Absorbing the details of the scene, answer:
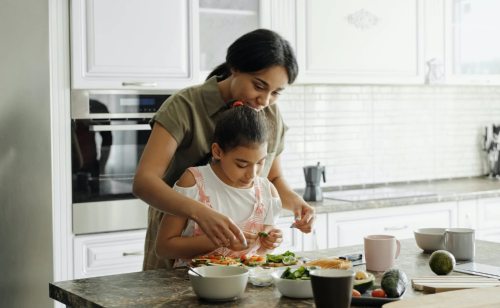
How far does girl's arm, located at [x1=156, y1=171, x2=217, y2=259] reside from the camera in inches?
74.5

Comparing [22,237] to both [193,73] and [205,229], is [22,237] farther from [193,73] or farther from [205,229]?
[205,229]

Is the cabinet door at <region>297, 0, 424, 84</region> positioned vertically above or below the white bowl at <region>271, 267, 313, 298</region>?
above

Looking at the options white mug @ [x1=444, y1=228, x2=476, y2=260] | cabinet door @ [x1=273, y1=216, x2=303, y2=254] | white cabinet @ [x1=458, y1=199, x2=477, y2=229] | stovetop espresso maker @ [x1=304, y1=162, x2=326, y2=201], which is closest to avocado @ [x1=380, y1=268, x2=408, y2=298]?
white mug @ [x1=444, y1=228, x2=476, y2=260]

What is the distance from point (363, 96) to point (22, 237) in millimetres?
2432

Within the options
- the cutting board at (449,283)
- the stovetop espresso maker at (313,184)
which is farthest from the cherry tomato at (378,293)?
the stovetop espresso maker at (313,184)

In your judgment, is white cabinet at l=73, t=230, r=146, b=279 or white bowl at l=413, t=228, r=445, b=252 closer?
white bowl at l=413, t=228, r=445, b=252

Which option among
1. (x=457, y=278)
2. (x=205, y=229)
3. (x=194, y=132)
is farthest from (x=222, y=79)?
(x=457, y=278)

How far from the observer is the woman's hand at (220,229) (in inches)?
66.7

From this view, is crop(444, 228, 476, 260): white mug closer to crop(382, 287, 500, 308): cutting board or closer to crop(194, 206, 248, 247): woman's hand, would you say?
crop(382, 287, 500, 308): cutting board

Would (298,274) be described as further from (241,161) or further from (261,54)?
(261,54)

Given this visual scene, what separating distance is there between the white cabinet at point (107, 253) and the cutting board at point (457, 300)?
2024 mm

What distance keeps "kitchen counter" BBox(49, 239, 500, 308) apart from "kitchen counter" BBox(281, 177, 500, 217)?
1.64 meters

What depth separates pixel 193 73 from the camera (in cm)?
338

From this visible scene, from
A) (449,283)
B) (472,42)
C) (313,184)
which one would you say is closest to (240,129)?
(449,283)
